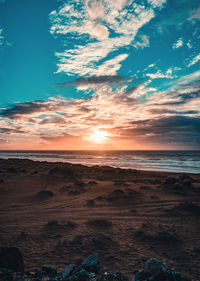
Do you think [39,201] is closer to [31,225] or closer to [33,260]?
[31,225]

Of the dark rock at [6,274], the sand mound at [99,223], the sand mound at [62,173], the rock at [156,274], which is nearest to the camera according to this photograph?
the dark rock at [6,274]

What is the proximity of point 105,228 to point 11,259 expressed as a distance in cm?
429

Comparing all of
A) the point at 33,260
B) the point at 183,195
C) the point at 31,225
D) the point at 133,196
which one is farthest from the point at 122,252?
the point at 183,195

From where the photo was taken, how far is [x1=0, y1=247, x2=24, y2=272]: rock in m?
4.20

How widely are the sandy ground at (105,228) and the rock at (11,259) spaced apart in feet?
2.24

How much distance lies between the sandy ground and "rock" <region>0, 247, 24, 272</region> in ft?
2.24

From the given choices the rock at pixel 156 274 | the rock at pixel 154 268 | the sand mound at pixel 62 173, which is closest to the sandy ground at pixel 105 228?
the rock at pixel 156 274

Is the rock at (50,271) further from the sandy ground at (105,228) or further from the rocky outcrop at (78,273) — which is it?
the sandy ground at (105,228)

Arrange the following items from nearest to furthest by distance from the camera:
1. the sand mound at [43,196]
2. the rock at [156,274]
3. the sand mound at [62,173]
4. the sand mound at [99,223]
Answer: the rock at [156,274], the sand mound at [99,223], the sand mound at [43,196], the sand mound at [62,173]

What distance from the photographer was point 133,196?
12.8m

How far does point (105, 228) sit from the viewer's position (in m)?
7.70

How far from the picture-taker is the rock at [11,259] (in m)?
4.20

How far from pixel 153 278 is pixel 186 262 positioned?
6.71 feet

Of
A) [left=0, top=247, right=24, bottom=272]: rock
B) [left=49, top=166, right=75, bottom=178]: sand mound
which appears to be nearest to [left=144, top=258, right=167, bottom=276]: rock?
[left=0, top=247, right=24, bottom=272]: rock
